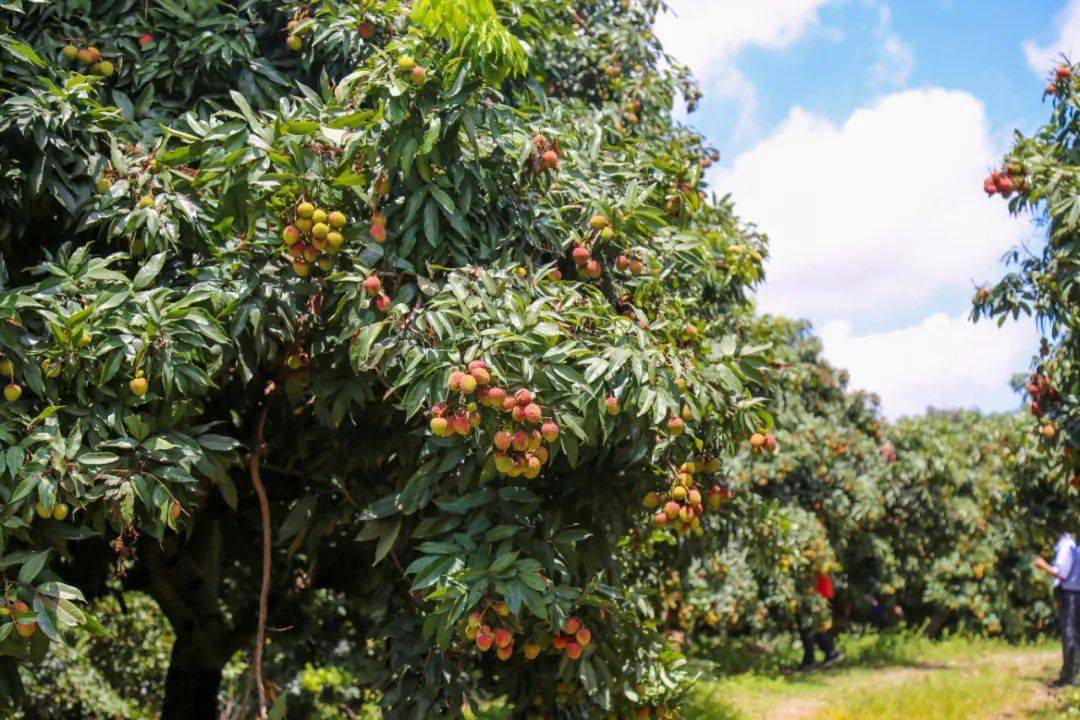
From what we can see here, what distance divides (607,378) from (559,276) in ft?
2.09

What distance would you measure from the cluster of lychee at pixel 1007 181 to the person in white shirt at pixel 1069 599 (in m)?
4.22

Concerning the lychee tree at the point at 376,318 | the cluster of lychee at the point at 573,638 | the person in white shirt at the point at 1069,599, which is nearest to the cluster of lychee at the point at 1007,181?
the lychee tree at the point at 376,318

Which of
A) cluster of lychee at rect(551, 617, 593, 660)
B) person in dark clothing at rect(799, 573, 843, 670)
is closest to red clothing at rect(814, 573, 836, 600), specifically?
person in dark clothing at rect(799, 573, 843, 670)

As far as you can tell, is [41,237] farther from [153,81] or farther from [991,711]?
[991,711]

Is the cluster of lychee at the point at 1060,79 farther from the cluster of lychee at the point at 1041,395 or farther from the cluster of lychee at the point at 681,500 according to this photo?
the cluster of lychee at the point at 681,500

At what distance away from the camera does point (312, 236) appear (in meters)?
3.32

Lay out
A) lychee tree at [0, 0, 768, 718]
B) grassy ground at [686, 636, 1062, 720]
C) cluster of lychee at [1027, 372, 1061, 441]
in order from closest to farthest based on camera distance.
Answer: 1. lychee tree at [0, 0, 768, 718]
2. cluster of lychee at [1027, 372, 1061, 441]
3. grassy ground at [686, 636, 1062, 720]

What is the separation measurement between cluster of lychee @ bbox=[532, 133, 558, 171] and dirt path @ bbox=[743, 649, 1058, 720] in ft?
16.6

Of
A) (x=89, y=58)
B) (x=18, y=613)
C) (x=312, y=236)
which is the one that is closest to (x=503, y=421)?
(x=312, y=236)

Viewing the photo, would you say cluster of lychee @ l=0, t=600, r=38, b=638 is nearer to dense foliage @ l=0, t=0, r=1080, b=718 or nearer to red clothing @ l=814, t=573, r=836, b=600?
dense foliage @ l=0, t=0, r=1080, b=718

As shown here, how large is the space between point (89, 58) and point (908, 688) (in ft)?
24.2

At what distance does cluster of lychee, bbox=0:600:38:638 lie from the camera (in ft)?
9.11

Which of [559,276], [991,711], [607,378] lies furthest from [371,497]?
[991,711]

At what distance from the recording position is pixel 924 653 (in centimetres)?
1212
